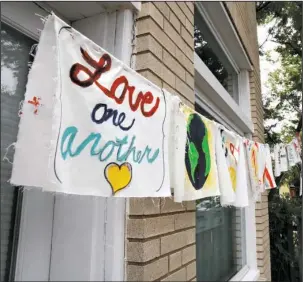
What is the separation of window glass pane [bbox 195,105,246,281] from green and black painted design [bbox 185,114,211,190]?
121cm

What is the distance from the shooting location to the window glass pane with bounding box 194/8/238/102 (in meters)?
3.22

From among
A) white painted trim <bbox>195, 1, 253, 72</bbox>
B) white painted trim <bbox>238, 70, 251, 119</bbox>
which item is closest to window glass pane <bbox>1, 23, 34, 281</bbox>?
white painted trim <bbox>195, 1, 253, 72</bbox>

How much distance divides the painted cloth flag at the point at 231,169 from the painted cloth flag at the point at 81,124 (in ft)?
2.41

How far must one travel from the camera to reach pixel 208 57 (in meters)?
3.53

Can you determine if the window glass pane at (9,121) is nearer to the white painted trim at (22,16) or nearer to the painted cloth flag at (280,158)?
the white painted trim at (22,16)

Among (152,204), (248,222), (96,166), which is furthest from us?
(248,222)

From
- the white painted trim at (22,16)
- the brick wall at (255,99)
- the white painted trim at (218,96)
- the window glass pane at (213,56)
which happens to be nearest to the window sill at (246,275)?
the brick wall at (255,99)

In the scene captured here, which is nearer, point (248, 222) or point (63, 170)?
point (63, 170)

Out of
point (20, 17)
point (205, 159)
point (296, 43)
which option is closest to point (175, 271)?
point (205, 159)

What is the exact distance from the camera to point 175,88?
185 centimetres

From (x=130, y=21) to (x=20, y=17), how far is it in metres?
0.52

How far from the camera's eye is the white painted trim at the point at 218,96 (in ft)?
8.65

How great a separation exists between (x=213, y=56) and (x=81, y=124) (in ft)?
10.4

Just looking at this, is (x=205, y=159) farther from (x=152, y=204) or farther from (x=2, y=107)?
(x=2, y=107)
